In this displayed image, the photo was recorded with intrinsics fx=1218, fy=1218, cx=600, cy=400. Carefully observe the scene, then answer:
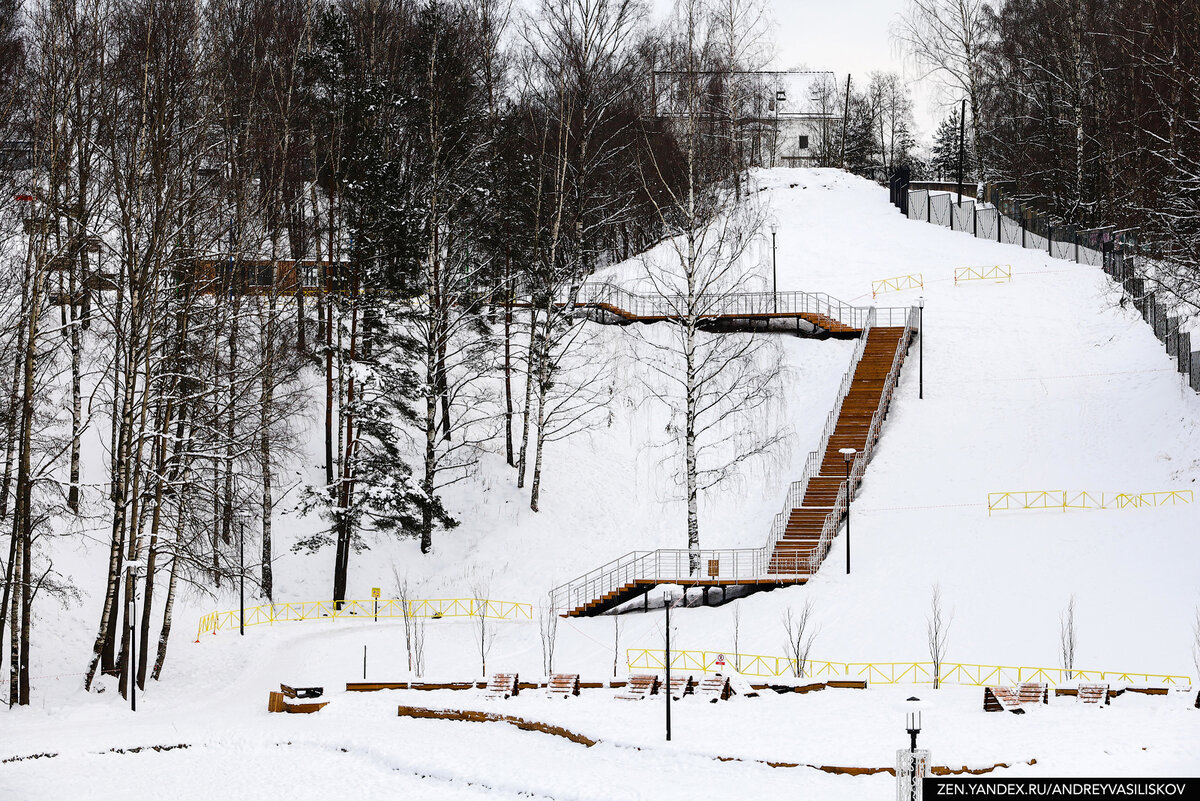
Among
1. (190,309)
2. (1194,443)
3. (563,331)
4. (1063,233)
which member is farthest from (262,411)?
(1063,233)

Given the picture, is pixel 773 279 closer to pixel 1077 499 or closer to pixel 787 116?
pixel 1077 499

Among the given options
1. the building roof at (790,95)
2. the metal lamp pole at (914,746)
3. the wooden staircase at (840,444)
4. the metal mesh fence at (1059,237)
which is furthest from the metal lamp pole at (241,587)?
the building roof at (790,95)

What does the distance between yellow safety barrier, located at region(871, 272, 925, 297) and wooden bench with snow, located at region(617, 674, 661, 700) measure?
25.9 m

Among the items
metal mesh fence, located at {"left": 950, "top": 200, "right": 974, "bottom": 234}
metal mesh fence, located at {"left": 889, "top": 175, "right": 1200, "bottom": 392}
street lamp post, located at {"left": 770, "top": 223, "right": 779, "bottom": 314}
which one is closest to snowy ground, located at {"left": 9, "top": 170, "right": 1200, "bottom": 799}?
metal mesh fence, located at {"left": 889, "top": 175, "right": 1200, "bottom": 392}

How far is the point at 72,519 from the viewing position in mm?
30953

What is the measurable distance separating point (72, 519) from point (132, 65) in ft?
40.3

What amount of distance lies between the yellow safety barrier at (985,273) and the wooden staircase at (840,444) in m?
7.92

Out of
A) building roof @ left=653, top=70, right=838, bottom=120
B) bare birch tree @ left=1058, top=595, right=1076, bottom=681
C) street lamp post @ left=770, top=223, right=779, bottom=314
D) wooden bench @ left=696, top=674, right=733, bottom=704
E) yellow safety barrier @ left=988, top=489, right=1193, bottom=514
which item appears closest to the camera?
wooden bench @ left=696, top=674, right=733, bottom=704

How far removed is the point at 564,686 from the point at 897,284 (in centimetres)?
2774

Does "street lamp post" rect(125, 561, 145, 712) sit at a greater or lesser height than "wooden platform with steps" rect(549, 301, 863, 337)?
lesser

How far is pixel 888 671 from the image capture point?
25.2m

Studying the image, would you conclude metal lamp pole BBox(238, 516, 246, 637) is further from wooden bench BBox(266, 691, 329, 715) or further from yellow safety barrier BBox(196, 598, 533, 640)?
wooden bench BBox(266, 691, 329, 715)

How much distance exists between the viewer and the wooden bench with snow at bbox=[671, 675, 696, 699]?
23391 millimetres

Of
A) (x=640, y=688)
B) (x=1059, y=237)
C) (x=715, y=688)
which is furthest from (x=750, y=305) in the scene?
(x=640, y=688)
